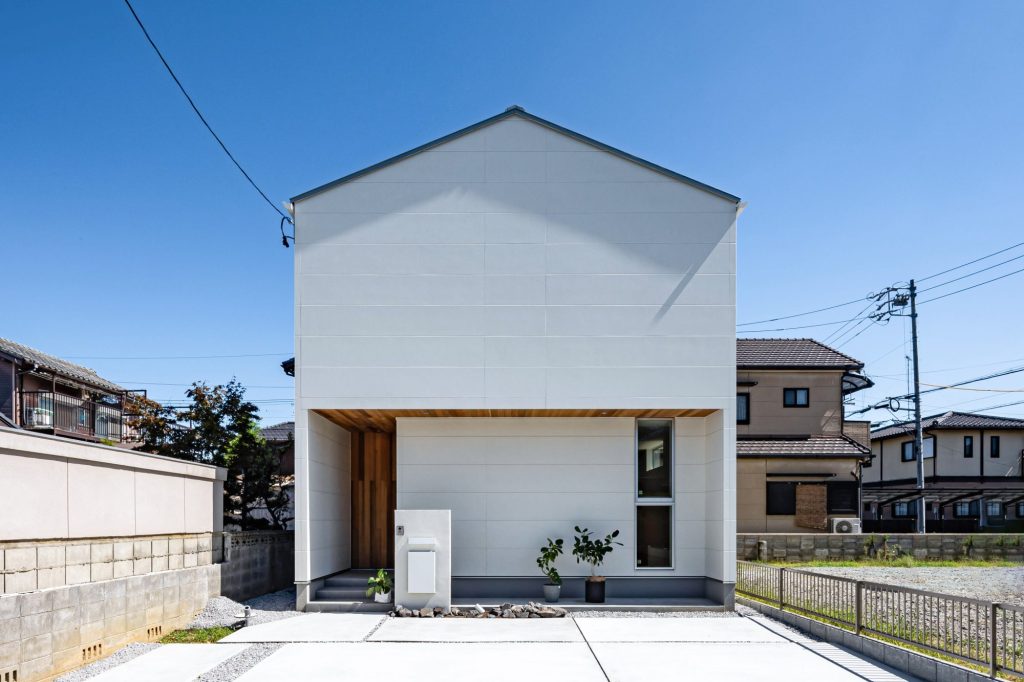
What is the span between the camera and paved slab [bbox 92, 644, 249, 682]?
6887 mm

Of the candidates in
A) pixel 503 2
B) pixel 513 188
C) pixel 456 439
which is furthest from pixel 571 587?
pixel 503 2

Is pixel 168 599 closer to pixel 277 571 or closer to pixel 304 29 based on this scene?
pixel 277 571

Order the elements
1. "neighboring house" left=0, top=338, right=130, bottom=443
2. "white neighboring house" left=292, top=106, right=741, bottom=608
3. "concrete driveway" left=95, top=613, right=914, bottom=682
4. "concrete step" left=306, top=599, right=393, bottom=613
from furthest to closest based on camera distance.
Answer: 1. "neighboring house" left=0, top=338, right=130, bottom=443
2. "white neighboring house" left=292, top=106, right=741, bottom=608
3. "concrete step" left=306, top=599, right=393, bottom=613
4. "concrete driveway" left=95, top=613, right=914, bottom=682

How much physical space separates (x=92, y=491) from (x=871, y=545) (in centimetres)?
1706

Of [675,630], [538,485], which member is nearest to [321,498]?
[538,485]

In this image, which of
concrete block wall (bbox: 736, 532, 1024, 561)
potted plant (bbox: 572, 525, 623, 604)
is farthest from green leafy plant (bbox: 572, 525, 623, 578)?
concrete block wall (bbox: 736, 532, 1024, 561)

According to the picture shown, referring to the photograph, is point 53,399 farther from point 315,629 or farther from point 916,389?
point 916,389

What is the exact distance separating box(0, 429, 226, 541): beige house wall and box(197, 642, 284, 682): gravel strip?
6.35 ft

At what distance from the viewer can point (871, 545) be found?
17594 mm

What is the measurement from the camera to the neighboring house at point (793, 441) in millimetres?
19953

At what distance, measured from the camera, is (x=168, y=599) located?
8.98 m

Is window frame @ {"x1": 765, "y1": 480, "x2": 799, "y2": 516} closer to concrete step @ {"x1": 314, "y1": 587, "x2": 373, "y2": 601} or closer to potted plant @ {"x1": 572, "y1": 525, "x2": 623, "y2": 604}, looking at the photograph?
potted plant @ {"x1": 572, "y1": 525, "x2": 623, "y2": 604}

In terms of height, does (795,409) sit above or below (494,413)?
below

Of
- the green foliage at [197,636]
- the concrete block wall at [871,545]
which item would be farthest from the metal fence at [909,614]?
the green foliage at [197,636]
